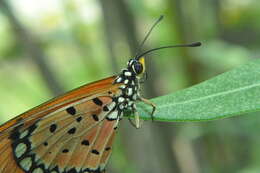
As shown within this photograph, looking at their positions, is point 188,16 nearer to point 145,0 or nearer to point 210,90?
point 145,0

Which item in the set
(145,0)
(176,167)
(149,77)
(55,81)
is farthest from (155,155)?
(145,0)

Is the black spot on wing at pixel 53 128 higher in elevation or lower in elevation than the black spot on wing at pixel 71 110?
lower

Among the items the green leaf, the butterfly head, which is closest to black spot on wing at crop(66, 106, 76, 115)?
the butterfly head

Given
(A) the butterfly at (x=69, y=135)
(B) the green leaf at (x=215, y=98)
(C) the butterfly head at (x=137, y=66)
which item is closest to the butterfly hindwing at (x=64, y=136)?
(A) the butterfly at (x=69, y=135)

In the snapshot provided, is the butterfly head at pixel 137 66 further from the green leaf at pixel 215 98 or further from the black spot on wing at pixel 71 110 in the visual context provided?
the green leaf at pixel 215 98

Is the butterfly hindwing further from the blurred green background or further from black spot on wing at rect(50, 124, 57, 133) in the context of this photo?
the blurred green background

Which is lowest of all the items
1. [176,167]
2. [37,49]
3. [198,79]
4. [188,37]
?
[176,167]
